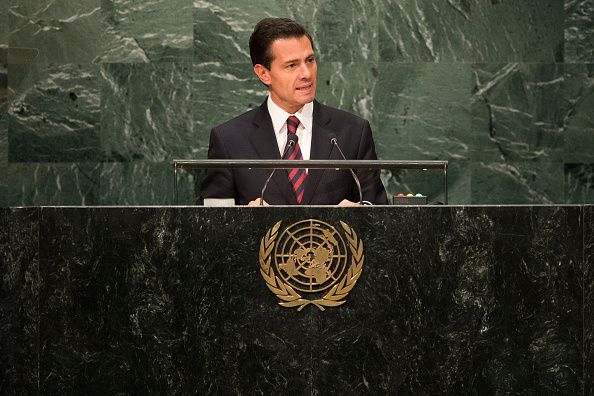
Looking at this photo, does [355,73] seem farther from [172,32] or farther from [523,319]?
[523,319]

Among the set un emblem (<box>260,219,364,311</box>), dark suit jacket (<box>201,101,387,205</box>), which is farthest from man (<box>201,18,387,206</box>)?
un emblem (<box>260,219,364,311</box>)

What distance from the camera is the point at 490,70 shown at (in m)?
5.94

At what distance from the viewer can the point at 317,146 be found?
4480mm

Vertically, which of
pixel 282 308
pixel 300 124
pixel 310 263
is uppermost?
pixel 300 124

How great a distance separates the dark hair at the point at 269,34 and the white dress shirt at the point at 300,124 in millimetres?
202

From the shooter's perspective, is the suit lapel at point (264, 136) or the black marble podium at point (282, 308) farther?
the suit lapel at point (264, 136)

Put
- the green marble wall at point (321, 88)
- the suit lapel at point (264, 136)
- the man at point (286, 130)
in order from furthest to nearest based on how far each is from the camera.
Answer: the green marble wall at point (321, 88) → the suit lapel at point (264, 136) → the man at point (286, 130)

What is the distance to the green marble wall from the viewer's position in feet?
19.2

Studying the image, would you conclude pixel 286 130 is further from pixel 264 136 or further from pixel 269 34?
pixel 269 34

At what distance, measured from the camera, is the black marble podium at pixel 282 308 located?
3115 millimetres

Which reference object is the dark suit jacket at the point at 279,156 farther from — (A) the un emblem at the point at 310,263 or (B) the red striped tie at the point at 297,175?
(A) the un emblem at the point at 310,263

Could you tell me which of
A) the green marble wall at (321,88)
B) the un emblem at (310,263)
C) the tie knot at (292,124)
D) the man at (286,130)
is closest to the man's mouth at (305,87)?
the man at (286,130)

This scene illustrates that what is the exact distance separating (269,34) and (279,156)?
59 centimetres

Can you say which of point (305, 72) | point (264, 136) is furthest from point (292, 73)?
point (264, 136)
